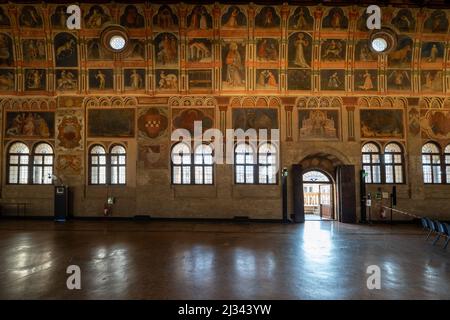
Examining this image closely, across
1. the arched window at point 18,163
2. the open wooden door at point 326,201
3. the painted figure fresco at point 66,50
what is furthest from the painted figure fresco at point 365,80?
the arched window at point 18,163

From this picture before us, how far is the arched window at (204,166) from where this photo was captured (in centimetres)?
1652

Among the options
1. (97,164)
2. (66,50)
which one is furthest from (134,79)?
(97,164)

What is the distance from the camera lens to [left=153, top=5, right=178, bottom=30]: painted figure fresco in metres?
15.2

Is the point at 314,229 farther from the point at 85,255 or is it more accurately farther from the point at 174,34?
the point at 174,34

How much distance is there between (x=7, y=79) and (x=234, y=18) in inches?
526

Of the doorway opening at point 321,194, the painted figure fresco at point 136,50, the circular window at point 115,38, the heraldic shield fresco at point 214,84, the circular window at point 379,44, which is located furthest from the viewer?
the doorway opening at point 321,194

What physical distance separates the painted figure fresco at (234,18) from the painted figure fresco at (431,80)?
34.3 ft

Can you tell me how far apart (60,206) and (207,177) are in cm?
827

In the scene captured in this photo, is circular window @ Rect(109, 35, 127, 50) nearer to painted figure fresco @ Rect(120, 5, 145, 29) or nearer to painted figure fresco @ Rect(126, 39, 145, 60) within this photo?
painted figure fresco @ Rect(126, 39, 145, 60)

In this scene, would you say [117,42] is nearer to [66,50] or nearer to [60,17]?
[66,50]

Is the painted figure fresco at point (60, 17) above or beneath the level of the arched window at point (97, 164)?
above

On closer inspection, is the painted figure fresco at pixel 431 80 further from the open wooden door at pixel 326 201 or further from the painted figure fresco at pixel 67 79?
the painted figure fresco at pixel 67 79

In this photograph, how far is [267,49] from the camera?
52.7 ft

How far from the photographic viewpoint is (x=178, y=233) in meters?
12.5
